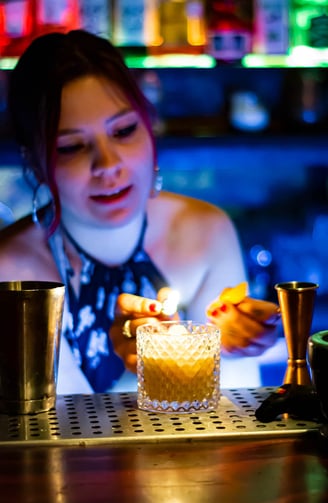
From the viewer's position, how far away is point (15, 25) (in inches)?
103

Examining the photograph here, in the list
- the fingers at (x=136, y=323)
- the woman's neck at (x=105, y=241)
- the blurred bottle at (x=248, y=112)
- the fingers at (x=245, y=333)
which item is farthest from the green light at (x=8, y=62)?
the fingers at (x=245, y=333)

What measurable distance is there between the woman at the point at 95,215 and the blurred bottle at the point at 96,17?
0.03 meters

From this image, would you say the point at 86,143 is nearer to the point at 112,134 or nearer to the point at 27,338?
the point at 112,134

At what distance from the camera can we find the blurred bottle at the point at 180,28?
2629mm

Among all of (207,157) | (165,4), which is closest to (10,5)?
Answer: (165,4)

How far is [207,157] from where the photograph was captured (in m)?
2.65

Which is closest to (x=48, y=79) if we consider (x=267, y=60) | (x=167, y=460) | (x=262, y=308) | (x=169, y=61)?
(x=169, y=61)

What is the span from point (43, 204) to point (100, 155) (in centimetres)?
22

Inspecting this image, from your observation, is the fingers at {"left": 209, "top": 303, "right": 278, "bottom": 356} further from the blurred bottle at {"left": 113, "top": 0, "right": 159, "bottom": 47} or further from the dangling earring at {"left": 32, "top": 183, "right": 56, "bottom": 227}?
the blurred bottle at {"left": 113, "top": 0, "right": 159, "bottom": 47}

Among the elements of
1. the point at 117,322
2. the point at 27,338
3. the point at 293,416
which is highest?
the point at 27,338

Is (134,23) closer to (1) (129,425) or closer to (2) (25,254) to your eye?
(2) (25,254)

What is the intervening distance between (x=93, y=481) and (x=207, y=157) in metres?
1.61

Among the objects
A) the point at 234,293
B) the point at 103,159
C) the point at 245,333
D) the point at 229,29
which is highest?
the point at 229,29

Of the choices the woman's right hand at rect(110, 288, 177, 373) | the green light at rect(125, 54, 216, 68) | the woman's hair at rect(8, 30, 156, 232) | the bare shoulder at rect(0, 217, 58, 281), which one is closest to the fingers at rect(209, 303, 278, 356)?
the woman's right hand at rect(110, 288, 177, 373)
